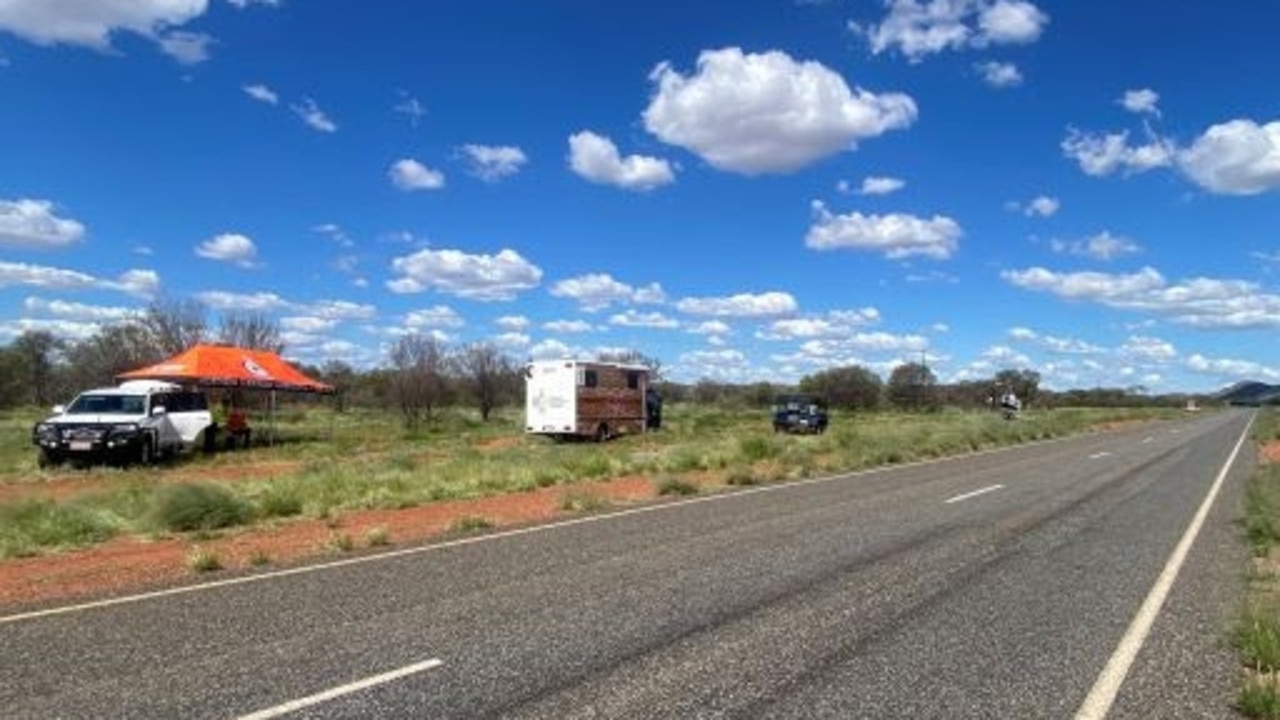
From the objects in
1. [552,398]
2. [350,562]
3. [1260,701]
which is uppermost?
[552,398]

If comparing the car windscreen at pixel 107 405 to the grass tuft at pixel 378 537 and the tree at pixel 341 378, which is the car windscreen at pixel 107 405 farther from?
the tree at pixel 341 378

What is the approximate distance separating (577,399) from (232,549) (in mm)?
29813

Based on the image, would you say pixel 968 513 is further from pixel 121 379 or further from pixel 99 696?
pixel 121 379

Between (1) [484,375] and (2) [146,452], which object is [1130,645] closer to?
(2) [146,452]

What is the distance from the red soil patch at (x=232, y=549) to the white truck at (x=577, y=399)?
22341 mm

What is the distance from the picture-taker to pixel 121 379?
4222 cm

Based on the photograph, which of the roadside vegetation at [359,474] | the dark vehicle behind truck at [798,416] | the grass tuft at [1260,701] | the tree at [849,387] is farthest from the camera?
the tree at [849,387]

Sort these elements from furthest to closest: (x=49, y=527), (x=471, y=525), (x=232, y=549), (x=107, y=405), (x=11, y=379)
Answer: (x=11, y=379) → (x=107, y=405) → (x=471, y=525) → (x=49, y=527) → (x=232, y=549)

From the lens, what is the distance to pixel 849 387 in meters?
131

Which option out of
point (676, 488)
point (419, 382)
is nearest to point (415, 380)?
point (419, 382)

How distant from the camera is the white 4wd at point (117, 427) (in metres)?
30.1

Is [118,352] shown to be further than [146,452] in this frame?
Yes

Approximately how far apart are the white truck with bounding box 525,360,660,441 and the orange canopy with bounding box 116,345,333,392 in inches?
314

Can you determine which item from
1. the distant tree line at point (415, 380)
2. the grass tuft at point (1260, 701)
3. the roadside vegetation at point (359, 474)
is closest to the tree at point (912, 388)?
the distant tree line at point (415, 380)
